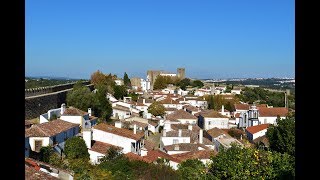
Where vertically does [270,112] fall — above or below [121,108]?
below

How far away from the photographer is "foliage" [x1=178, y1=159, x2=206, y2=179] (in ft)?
34.7

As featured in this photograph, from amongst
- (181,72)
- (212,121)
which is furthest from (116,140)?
(181,72)

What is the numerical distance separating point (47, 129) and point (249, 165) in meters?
7.13

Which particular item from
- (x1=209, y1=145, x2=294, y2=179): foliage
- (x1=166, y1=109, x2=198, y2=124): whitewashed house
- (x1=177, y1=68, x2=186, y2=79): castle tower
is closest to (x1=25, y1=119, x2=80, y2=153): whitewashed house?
(x1=209, y1=145, x2=294, y2=179): foliage

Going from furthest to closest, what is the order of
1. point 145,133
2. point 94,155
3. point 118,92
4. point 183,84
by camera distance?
point 183,84 → point 118,92 → point 145,133 → point 94,155

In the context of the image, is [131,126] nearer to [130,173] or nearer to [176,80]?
[130,173]

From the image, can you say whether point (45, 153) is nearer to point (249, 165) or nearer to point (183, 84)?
point (249, 165)

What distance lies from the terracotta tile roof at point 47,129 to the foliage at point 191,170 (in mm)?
4044

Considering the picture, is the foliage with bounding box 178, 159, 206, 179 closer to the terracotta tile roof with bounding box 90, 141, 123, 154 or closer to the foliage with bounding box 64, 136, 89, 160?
the foliage with bounding box 64, 136, 89, 160

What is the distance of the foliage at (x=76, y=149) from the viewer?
14000 mm

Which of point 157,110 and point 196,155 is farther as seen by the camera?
point 157,110

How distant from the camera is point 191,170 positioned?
11797 millimetres
